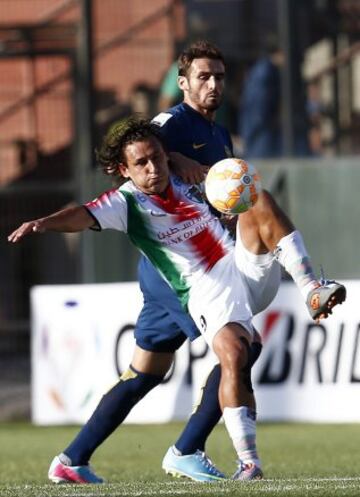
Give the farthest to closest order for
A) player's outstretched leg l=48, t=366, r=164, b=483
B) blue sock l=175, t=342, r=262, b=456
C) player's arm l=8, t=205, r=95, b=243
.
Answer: player's outstretched leg l=48, t=366, r=164, b=483 < blue sock l=175, t=342, r=262, b=456 < player's arm l=8, t=205, r=95, b=243

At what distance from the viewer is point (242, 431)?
22.2 feet

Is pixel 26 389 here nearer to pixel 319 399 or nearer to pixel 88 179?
pixel 88 179

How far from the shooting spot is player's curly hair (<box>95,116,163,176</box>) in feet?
23.1

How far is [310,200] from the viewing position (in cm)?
1437

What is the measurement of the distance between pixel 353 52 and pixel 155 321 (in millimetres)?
8070

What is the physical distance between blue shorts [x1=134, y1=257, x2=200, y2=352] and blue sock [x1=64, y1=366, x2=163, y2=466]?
20 centimetres

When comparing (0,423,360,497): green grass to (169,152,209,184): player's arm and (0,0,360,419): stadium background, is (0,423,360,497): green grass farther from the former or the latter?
(0,0,360,419): stadium background

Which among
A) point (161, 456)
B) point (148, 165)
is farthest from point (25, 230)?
point (161, 456)

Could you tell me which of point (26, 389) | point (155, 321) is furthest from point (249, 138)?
point (155, 321)

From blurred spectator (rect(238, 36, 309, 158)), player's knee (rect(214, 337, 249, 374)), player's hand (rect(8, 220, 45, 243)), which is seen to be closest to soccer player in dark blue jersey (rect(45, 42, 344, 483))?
player's knee (rect(214, 337, 249, 374))

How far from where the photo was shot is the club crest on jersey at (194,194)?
281 inches

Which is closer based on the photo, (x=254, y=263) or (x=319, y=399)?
(x=254, y=263)

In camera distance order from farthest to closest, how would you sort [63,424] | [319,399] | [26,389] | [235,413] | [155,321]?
[26,389]
[63,424]
[319,399]
[155,321]
[235,413]

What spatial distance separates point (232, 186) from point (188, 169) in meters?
0.39
